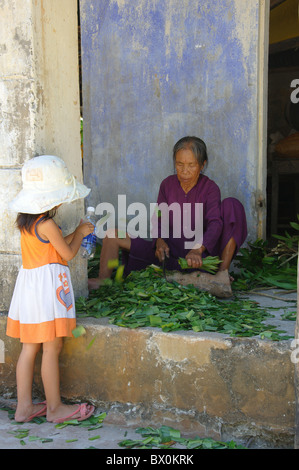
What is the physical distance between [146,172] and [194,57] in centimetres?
112

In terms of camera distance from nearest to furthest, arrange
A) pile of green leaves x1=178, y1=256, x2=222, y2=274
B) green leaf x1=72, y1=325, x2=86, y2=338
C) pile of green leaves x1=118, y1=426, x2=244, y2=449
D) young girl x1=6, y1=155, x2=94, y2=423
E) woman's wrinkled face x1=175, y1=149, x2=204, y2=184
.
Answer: pile of green leaves x1=118, y1=426, x2=244, y2=449
young girl x1=6, y1=155, x2=94, y2=423
green leaf x1=72, y1=325, x2=86, y2=338
pile of green leaves x1=178, y1=256, x2=222, y2=274
woman's wrinkled face x1=175, y1=149, x2=204, y2=184

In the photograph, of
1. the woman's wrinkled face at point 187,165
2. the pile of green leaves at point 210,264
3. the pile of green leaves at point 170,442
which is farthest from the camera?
the woman's wrinkled face at point 187,165

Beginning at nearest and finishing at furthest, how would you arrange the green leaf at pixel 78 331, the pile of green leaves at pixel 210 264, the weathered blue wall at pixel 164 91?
1. the green leaf at pixel 78 331
2. the pile of green leaves at pixel 210 264
3. the weathered blue wall at pixel 164 91

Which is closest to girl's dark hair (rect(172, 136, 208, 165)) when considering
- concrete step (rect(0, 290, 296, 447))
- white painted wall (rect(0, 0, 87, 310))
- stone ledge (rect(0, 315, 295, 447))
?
white painted wall (rect(0, 0, 87, 310))

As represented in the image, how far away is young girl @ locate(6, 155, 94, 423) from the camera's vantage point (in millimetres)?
2875

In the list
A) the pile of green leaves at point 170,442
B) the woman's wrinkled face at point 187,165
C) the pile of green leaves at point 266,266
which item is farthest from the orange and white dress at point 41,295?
the pile of green leaves at point 266,266

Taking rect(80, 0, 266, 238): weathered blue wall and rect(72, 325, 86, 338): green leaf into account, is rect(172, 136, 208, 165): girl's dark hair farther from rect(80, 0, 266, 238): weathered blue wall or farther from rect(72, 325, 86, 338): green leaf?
rect(72, 325, 86, 338): green leaf

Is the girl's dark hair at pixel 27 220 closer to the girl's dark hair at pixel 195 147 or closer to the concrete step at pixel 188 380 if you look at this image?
the concrete step at pixel 188 380

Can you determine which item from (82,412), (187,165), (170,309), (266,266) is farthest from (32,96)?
(266,266)

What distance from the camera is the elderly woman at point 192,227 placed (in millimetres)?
3971

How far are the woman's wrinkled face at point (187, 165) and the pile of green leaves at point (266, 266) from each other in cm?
86

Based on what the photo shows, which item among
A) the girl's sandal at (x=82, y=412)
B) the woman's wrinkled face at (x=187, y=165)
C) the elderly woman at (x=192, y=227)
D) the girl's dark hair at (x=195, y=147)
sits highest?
the girl's dark hair at (x=195, y=147)

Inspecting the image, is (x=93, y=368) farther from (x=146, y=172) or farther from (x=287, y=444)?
(x=146, y=172)

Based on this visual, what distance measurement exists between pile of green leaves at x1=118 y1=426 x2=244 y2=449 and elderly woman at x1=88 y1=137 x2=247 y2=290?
1.35 m
